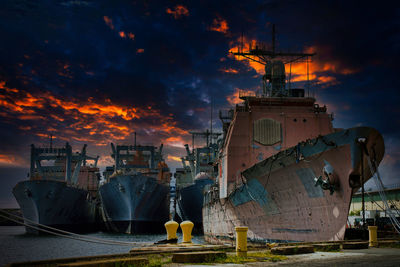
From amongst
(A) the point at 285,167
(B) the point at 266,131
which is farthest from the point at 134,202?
(A) the point at 285,167

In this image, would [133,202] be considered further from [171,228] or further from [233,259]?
[233,259]

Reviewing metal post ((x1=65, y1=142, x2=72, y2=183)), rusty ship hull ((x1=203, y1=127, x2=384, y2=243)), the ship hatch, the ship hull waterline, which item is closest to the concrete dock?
rusty ship hull ((x1=203, y1=127, x2=384, y2=243))

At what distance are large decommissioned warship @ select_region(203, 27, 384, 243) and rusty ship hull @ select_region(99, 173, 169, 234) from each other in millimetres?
13818

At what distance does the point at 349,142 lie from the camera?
12180mm

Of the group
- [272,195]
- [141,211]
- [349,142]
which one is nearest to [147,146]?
[141,211]

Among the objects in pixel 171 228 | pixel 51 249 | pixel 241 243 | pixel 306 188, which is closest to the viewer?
pixel 241 243

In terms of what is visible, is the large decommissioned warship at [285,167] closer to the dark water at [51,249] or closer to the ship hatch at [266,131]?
the ship hatch at [266,131]

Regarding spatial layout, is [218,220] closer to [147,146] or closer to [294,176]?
[294,176]

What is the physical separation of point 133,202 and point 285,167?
28.9 metres

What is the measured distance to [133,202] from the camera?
40.7 metres

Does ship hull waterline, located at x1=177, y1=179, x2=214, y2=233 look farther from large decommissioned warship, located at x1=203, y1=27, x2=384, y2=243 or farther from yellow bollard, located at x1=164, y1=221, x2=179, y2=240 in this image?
yellow bollard, located at x1=164, y1=221, x2=179, y2=240

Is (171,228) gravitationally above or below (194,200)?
above

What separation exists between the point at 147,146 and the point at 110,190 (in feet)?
45.4

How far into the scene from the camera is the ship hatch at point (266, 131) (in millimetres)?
21328
